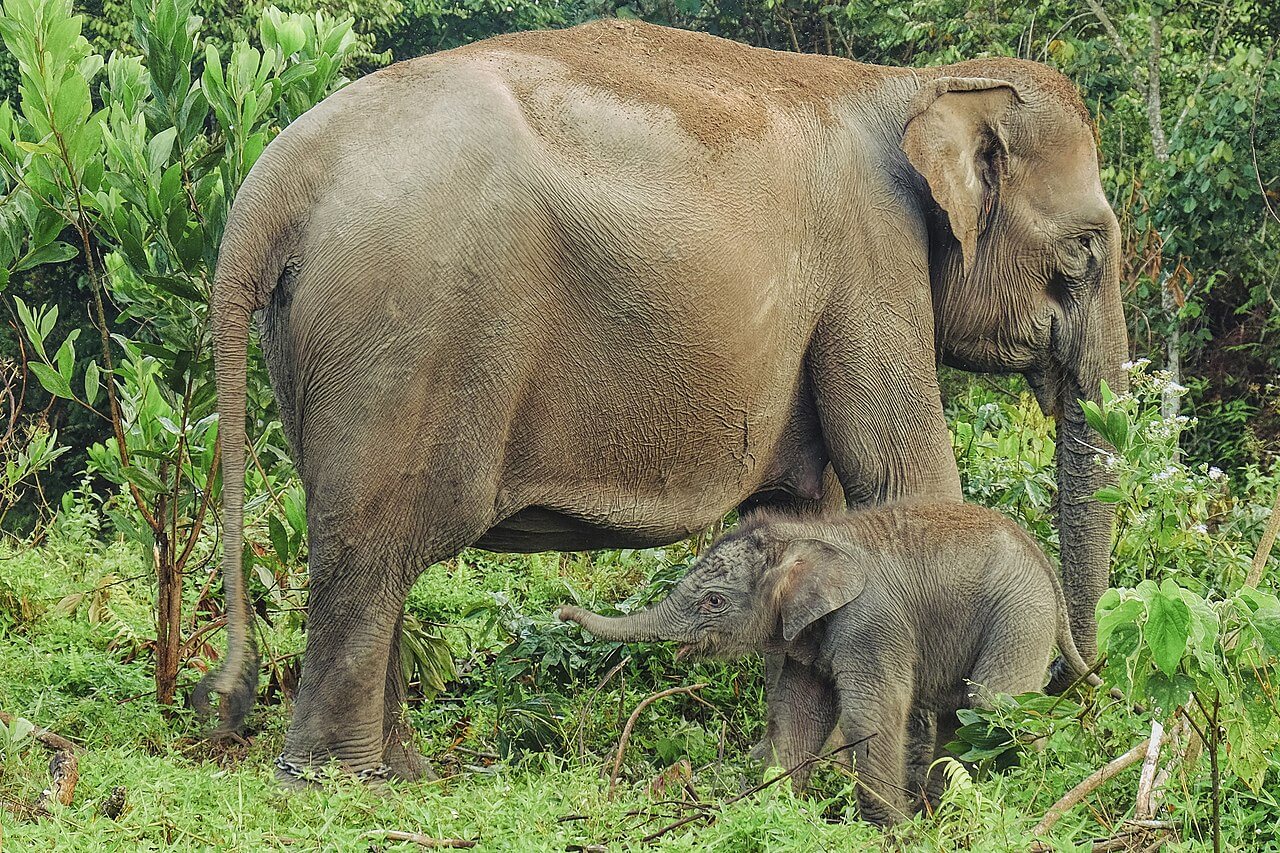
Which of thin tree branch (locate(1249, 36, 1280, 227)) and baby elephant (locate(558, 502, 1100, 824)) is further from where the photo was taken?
thin tree branch (locate(1249, 36, 1280, 227))

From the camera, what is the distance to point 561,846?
10.9ft

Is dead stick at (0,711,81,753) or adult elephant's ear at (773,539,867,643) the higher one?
adult elephant's ear at (773,539,867,643)

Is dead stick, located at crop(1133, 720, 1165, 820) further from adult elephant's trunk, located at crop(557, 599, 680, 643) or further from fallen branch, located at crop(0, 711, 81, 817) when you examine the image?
fallen branch, located at crop(0, 711, 81, 817)

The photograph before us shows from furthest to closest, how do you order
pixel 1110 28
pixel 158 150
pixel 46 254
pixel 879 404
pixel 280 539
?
pixel 1110 28
pixel 280 539
pixel 46 254
pixel 158 150
pixel 879 404

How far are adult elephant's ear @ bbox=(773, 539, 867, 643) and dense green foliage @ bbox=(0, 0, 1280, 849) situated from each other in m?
0.46

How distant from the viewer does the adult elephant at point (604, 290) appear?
156 inches

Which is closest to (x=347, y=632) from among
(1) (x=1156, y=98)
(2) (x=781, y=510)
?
(2) (x=781, y=510)

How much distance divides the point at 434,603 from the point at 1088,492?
273 cm

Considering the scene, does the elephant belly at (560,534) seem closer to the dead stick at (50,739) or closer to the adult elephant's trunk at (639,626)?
the adult elephant's trunk at (639,626)

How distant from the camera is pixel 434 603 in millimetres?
6477

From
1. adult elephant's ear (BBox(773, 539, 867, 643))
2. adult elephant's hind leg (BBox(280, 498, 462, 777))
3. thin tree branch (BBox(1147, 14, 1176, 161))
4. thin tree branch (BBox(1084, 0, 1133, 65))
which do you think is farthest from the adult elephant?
thin tree branch (BBox(1084, 0, 1133, 65))

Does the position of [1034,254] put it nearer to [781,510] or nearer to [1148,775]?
[781,510]

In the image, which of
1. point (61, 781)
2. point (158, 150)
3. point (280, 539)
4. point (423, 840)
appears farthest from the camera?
point (280, 539)

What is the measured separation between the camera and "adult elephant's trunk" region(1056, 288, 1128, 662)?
5.11 m
